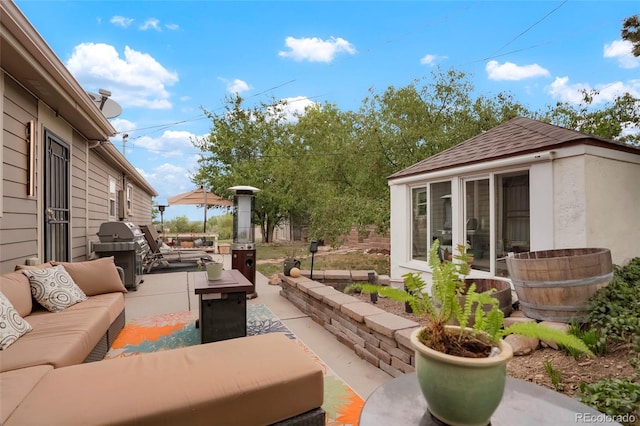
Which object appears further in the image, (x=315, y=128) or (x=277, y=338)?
(x=315, y=128)

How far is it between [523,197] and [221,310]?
3.87 meters

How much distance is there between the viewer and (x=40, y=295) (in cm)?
280

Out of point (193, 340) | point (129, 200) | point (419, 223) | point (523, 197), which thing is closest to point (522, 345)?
point (523, 197)

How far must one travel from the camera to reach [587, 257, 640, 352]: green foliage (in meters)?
2.40

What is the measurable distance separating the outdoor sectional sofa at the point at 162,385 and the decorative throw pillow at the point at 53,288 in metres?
0.66

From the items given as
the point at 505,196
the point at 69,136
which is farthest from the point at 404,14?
Result: the point at 69,136

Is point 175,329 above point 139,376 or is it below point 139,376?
below

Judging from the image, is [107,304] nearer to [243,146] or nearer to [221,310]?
[221,310]

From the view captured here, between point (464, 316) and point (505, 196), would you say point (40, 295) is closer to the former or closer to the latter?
point (464, 316)

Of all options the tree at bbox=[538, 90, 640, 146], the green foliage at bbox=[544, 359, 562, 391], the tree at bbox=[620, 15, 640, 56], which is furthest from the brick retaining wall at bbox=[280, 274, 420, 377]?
the tree at bbox=[538, 90, 640, 146]

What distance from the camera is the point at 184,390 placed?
146cm

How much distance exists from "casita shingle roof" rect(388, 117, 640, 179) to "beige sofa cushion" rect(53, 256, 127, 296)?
15.3 feet

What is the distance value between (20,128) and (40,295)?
1850mm

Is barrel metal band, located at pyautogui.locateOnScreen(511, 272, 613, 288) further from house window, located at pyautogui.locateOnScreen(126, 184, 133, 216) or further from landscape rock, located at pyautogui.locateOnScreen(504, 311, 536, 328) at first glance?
house window, located at pyautogui.locateOnScreen(126, 184, 133, 216)
